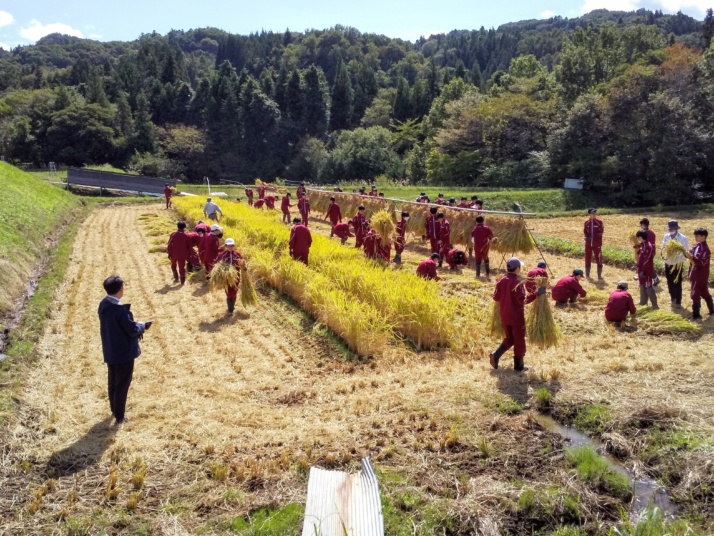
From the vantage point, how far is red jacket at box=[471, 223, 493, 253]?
11781 mm

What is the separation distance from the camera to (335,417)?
5.95m

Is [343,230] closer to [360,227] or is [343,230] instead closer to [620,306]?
[360,227]

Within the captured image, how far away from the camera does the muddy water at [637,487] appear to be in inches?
173

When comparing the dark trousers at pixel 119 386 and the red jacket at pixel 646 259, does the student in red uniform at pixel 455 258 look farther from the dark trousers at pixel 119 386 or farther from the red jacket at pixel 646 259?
the dark trousers at pixel 119 386

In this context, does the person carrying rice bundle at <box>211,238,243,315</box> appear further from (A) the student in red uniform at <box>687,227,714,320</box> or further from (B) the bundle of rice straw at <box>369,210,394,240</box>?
(A) the student in red uniform at <box>687,227,714,320</box>

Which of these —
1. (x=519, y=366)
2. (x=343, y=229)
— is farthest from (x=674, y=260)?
(x=343, y=229)

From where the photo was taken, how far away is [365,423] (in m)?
5.73

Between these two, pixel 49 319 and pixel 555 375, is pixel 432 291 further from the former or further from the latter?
pixel 49 319

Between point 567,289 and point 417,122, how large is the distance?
167ft

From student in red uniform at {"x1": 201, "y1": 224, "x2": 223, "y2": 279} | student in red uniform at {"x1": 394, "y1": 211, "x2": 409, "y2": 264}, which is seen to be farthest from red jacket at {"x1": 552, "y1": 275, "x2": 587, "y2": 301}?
student in red uniform at {"x1": 201, "y1": 224, "x2": 223, "y2": 279}

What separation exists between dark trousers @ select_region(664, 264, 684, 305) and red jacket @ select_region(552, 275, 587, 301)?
1.33m

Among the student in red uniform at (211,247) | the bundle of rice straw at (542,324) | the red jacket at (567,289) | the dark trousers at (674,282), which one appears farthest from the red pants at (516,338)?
the student in red uniform at (211,247)

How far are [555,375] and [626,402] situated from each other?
0.93m

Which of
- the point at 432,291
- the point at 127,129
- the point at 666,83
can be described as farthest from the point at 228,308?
the point at 127,129
